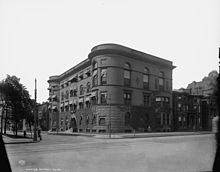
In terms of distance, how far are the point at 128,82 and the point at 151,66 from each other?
15.3ft

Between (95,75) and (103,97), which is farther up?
(95,75)

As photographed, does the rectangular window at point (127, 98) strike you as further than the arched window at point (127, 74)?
Yes

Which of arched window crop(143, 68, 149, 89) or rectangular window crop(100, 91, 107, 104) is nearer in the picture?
rectangular window crop(100, 91, 107, 104)

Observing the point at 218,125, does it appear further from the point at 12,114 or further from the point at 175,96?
the point at 175,96

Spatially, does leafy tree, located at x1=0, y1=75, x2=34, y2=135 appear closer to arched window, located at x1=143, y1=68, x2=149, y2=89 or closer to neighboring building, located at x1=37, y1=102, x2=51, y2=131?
neighboring building, located at x1=37, y1=102, x2=51, y2=131

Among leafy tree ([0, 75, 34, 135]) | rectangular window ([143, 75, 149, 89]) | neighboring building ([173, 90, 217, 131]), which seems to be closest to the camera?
leafy tree ([0, 75, 34, 135])

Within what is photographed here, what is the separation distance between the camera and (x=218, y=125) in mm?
3475

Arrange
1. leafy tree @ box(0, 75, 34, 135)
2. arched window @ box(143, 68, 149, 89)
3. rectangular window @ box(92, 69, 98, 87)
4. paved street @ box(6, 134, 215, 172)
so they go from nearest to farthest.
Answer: paved street @ box(6, 134, 215, 172), leafy tree @ box(0, 75, 34, 135), rectangular window @ box(92, 69, 98, 87), arched window @ box(143, 68, 149, 89)

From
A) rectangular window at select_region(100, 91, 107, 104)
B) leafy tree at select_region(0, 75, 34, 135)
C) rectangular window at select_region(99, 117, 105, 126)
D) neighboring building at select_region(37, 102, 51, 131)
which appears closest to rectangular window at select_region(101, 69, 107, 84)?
rectangular window at select_region(100, 91, 107, 104)

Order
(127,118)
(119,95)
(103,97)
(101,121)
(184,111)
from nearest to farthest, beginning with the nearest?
(101,121), (103,97), (127,118), (119,95), (184,111)

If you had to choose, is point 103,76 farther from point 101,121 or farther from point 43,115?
point 43,115

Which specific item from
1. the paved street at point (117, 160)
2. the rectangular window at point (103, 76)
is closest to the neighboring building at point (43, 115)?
the rectangular window at point (103, 76)

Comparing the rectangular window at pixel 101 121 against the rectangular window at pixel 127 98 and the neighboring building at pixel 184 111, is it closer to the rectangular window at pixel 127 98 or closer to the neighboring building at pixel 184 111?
the rectangular window at pixel 127 98

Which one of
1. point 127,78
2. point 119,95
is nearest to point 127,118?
point 119,95
